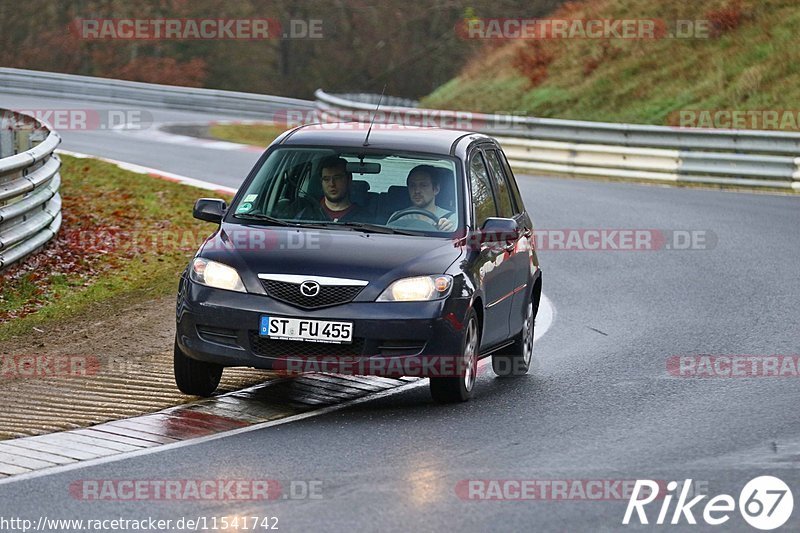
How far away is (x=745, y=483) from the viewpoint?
7.28 meters

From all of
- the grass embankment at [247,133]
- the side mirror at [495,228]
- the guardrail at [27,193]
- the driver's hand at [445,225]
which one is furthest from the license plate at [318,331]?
the grass embankment at [247,133]

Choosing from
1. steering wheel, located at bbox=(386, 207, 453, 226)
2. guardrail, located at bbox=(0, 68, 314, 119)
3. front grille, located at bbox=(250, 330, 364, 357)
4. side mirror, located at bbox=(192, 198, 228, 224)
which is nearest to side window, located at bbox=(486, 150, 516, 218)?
steering wheel, located at bbox=(386, 207, 453, 226)

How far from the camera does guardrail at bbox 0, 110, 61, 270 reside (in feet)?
45.3

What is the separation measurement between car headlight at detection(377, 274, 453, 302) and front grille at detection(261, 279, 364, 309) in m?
0.19

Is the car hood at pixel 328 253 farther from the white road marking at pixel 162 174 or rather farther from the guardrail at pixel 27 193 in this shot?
the white road marking at pixel 162 174

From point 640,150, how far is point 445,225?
17.0m

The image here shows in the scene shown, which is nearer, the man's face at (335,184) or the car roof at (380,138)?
the man's face at (335,184)

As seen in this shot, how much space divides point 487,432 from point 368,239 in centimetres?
159

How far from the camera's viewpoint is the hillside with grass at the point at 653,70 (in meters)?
31.5

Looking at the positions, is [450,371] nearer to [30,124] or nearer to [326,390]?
[326,390]

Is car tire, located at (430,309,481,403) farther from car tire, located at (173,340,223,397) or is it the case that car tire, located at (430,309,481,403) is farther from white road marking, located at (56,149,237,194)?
white road marking, located at (56,149,237,194)

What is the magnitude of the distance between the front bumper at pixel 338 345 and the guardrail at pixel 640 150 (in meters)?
16.8

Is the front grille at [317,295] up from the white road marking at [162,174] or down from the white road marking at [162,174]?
up

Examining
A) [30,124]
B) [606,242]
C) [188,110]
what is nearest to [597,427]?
[606,242]
